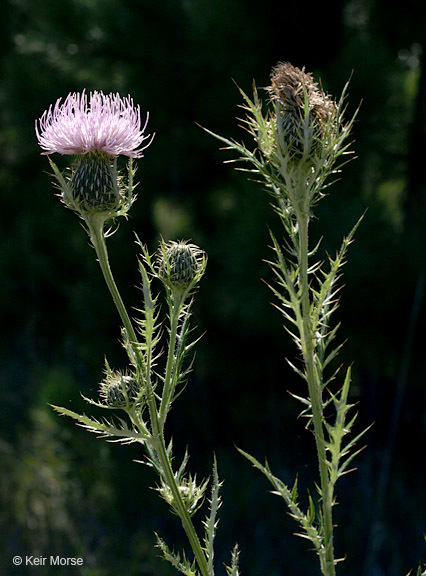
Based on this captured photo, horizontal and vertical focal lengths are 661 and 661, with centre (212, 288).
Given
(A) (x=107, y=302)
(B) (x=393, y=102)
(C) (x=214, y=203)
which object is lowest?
(A) (x=107, y=302)

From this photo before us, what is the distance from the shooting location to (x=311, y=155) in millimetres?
1221

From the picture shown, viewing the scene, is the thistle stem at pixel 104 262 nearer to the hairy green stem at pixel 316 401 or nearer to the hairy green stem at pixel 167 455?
the hairy green stem at pixel 167 455

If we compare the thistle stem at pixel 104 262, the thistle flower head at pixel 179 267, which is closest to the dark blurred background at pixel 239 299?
the thistle flower head at pixel 179 267

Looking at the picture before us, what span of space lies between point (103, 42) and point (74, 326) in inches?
114

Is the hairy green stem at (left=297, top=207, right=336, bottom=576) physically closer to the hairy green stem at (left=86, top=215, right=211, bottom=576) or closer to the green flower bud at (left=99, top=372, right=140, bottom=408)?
the hairy green stem at (left=86, top=215, right=211, bottom=576)

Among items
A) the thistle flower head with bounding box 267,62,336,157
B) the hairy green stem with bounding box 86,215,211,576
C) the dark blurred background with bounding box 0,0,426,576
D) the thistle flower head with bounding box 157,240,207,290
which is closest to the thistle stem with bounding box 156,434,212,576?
the hairy green stem with bounding box 86,215,211,576

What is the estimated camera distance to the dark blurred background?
3463 millimetres

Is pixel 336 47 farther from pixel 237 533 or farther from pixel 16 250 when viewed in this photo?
pixel 16 250

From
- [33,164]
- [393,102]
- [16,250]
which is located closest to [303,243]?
[393,102]

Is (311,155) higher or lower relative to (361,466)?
higher

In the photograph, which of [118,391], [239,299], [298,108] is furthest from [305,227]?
[239,299]

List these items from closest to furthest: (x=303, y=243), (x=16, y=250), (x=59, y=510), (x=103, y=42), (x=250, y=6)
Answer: (x=303, y=243) → (x=250, y=6) → (x=59, y=510) → (x=103, y=42) → (x=16, y=250)

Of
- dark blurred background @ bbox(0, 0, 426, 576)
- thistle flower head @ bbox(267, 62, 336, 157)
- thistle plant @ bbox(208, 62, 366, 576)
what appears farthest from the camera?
dark blurred background @ bbox(0, 0, 426, 576)

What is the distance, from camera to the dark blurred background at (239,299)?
3463 mm
